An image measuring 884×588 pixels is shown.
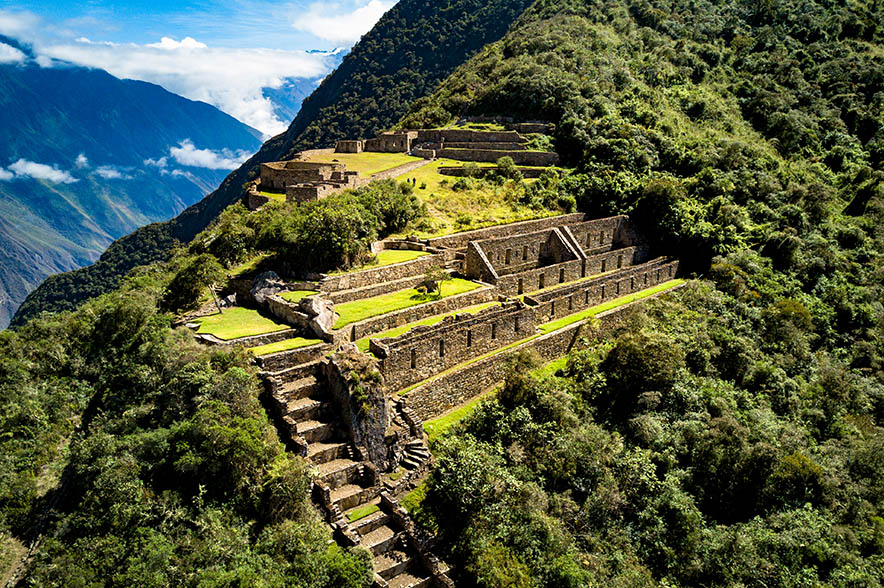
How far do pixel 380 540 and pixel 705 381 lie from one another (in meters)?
18.0

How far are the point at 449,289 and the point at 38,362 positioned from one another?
1835cm

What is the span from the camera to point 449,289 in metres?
30.1

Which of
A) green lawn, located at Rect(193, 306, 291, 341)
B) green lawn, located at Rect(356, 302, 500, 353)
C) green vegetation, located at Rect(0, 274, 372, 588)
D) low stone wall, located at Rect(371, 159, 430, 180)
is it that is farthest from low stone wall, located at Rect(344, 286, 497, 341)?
low stone wall, located at Rect(371, 159, 430, 180)

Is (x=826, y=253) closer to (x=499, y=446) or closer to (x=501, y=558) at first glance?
(x=499, y=446)

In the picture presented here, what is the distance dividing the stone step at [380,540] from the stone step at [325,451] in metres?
2.71

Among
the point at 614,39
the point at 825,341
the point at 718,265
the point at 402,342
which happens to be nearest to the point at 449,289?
the point at 402,342

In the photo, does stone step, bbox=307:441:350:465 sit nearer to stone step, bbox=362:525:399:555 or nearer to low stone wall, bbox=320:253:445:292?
stone step, bbox=362:525:399:555

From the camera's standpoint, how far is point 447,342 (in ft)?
79.8

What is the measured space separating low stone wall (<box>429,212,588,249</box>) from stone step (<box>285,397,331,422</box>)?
17044 millimetres

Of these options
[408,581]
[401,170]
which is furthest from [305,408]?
[401,170]

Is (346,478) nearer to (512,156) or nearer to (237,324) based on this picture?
(237,324)

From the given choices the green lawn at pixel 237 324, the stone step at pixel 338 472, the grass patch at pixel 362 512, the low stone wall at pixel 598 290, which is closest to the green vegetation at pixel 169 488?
the stone step at pixel 338 472

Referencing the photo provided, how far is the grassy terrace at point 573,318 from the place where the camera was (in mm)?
23953

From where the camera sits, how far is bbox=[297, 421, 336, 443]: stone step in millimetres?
18922
